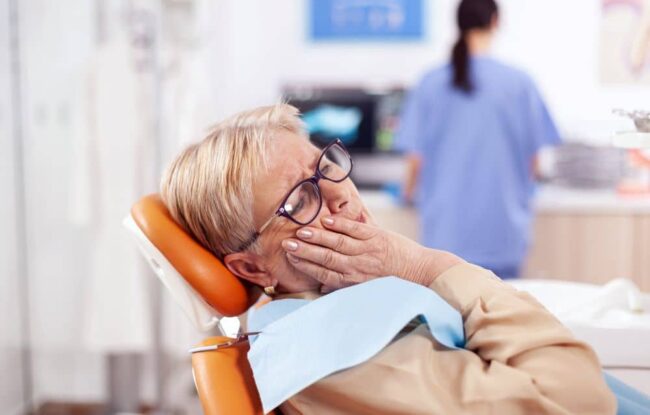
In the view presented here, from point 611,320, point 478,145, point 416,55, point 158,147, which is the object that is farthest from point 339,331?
point 416,55

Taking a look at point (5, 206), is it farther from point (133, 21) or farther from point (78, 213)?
point (133, 21)

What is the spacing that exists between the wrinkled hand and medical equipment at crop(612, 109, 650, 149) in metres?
0.41

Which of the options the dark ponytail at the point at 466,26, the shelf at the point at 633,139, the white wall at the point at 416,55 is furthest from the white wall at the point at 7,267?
the shelf at the point at 633,139

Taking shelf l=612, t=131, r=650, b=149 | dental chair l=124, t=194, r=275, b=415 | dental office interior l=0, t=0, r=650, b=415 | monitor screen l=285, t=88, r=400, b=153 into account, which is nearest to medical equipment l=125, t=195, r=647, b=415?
dental chair l=124, t=194, r=275, b=415

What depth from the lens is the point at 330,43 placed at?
12.7 ft

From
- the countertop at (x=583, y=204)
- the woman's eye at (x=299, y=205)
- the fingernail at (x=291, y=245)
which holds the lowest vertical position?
the countertop at (x=583, y=204)

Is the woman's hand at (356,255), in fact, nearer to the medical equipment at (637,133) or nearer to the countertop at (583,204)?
the medical equipment at (637,133)

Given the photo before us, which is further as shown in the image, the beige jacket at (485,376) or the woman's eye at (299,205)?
the woman's eye at (299,205)

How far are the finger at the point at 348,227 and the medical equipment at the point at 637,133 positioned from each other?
47cm

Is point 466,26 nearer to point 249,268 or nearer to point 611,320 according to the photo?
point 611,320

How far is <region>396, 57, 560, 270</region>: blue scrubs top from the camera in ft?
9.08

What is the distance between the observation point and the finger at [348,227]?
1.22 metres

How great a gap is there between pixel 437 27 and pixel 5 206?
81.4 inches

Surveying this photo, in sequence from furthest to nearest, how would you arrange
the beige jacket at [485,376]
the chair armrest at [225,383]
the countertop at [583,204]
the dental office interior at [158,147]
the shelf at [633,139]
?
the countertop at [583,204] → the dental office interior at [158,147] → the shelf at [633,139] → the chair armrest at [225,383] → the beige jacket at [485,376]
